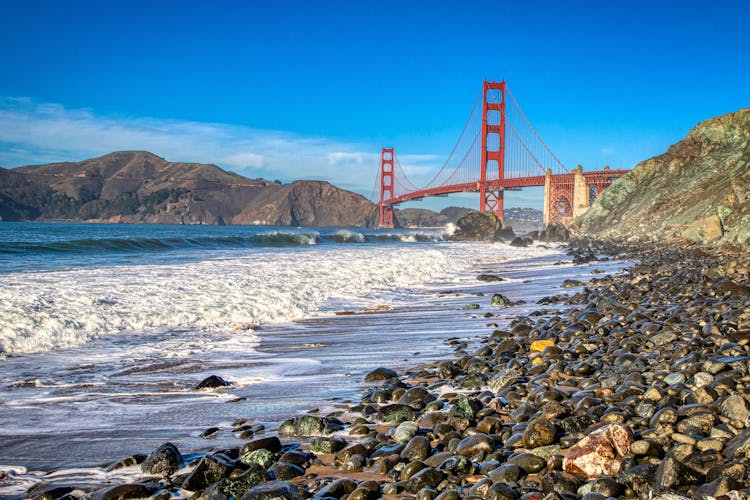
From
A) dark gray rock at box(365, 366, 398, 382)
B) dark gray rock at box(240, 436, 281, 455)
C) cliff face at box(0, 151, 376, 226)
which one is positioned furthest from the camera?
cliff face at box(0, 151, 376, 226)

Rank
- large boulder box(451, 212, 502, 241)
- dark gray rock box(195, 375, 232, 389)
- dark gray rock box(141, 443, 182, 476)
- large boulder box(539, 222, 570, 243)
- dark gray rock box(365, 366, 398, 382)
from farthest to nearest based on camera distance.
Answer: large boulder box(451, 212, 502, 241) → large boulder box(539, 222, 570, 243) → dark gray rock box(365, 366, 398, 382) → dark gray rock box(195, 375, 232, 389) → dark gray rock box(141, 443, 182, 476)

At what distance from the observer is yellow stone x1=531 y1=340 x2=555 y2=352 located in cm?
409

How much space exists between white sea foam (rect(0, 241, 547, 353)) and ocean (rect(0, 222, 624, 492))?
2 centimetres

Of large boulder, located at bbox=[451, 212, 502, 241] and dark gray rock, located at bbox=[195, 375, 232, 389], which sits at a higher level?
large boulder, located at bbox=[451, 212, 502, 241]

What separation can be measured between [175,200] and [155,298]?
10004 centimetres

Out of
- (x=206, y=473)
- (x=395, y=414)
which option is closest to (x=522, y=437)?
(x=395, y=414)

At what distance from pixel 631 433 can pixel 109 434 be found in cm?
224

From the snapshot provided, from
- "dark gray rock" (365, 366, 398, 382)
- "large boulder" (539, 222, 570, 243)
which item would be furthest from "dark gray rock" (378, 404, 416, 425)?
"large boulder" (539, 222, 570, 243)

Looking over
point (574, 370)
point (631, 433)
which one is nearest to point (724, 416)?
point (631, 433)

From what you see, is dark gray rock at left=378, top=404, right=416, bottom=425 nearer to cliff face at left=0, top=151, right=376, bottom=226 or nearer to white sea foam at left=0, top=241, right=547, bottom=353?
white sea foam at left=0, top=241, right=547, bottom=353

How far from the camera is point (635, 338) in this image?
3.82m

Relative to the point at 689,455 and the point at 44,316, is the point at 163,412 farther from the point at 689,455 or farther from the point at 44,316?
the point at 44,316

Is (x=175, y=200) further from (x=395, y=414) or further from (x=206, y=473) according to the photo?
(x=206, y=473)

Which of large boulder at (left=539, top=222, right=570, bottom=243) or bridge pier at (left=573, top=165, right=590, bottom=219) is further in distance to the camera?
bridge pier at (left=573, top=165, right=590, bottom=219)
